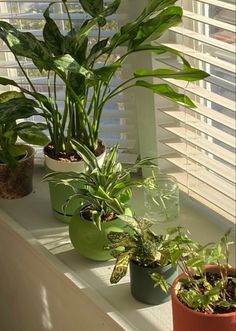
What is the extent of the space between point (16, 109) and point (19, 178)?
9.6 inches

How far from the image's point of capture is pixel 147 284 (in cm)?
135

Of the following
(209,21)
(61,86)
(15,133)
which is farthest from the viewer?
(61,86)

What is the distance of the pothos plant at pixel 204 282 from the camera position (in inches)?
46.8

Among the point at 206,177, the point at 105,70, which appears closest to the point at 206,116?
the point at 206,177

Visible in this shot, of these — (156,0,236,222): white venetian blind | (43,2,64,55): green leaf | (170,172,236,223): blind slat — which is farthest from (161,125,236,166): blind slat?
(43,2,64,55): green leaf

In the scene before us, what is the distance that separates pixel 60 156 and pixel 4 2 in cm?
43

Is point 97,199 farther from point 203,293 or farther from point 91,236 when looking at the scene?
point 203,293

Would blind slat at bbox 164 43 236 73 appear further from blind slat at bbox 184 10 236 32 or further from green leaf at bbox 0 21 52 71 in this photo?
green leaf at bbox 0 21 52 71

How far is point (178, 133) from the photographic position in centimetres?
161

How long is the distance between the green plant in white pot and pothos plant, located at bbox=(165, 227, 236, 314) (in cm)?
19

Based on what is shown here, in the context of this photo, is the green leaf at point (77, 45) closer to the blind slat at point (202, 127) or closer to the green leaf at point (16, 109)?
the green leaf at point (16, 109)

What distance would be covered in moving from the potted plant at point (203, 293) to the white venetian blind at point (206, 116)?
263mm

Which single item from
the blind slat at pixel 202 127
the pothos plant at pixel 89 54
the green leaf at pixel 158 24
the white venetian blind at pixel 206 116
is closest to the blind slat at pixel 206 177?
the white venetian blind at pixel 206 116

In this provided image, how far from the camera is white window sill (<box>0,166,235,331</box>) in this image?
1.37m
